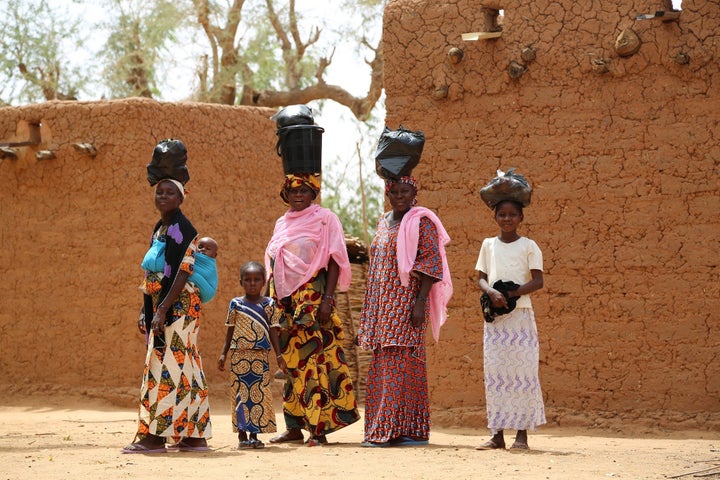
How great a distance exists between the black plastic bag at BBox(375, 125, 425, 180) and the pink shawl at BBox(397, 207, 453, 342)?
26 centimetres

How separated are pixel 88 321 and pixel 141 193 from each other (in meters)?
1.40

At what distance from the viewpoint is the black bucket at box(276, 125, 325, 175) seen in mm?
7055

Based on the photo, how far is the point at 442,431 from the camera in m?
8.55

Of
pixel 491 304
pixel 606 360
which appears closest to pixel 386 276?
pixel 491 304

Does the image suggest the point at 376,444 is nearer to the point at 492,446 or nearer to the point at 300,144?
the point at 492,446

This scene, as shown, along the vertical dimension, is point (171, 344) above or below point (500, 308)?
below

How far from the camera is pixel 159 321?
20.7ft

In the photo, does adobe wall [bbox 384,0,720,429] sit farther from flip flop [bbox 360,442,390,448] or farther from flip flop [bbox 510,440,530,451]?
flip flop [bbox 360,442,390,448]

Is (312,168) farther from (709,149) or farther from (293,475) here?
(709,149)

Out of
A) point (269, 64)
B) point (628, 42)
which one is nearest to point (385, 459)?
point (628, 42)

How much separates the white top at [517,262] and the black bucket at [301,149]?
1327mm

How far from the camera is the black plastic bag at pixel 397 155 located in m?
6.86

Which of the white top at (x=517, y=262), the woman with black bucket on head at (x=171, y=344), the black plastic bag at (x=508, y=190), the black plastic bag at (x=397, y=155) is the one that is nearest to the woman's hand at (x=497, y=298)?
the white top at (x=517, y=262)

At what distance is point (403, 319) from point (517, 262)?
77cm
